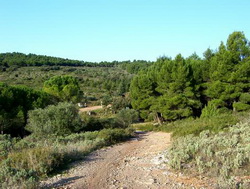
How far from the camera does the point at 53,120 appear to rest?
16578 mm

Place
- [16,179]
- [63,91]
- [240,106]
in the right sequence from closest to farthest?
1. [16,179]
2. [240,106]
3. [63,91]

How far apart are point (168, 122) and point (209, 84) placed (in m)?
5.77

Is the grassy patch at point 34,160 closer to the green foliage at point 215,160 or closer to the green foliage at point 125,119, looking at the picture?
the green foliage at point 215,160

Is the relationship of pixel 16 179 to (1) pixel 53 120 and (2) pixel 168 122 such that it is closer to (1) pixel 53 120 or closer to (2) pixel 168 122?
(1) pixel 53 120

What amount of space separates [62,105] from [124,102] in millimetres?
18567

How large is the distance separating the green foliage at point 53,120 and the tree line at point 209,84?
10.1m

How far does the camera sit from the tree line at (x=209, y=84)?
21.8 metres

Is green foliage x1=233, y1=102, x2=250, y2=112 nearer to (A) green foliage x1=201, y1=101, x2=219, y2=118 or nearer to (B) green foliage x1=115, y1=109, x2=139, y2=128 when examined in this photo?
(A) green foliage x1=201, y1=101, x2=219, y2=118

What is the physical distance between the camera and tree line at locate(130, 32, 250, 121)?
71.4ft

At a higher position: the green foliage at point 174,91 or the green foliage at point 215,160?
the green foliage at point 174,91

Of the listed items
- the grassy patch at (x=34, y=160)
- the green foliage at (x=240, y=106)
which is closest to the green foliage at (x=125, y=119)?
the grassy patch at (x=34, y=160)

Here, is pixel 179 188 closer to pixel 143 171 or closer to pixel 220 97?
pixel 143 171

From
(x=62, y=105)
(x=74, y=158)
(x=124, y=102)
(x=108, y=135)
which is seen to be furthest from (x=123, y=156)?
(x=124, y=102)

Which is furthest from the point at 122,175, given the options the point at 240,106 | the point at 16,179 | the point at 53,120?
the point at 240,106
